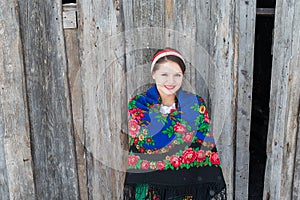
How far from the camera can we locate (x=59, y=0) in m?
2.77

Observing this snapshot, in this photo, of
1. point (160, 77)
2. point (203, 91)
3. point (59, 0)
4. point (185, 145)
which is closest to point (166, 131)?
point (185, 145)

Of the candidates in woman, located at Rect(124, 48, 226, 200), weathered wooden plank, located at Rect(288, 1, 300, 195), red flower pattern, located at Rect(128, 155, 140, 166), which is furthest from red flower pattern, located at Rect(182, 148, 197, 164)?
weathered wooden plank, located at Rect(288, 1, 300, 195)

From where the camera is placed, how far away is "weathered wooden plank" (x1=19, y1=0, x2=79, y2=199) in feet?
9.20

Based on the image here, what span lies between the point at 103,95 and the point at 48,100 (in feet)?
1.18

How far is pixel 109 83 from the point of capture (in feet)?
9.53

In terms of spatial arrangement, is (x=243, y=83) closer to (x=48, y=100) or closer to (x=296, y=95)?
(x=296, y=95)

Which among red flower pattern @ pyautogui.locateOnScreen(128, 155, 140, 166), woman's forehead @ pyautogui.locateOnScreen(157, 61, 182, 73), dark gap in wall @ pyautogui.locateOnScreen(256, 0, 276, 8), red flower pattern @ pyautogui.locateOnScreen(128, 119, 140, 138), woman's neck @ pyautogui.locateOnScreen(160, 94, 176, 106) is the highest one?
dark gap in wall @ pyautogui.locateOnScreen(256, 0, 276, 8)

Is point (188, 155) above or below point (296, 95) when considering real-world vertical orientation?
below

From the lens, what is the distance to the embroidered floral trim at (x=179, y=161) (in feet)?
8.46

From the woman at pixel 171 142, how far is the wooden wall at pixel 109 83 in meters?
0.32

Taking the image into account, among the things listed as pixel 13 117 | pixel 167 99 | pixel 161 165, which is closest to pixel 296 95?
pixel 167 99

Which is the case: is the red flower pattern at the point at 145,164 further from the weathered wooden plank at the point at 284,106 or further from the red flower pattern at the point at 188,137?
the weathered wooden plank at the point at 284,106

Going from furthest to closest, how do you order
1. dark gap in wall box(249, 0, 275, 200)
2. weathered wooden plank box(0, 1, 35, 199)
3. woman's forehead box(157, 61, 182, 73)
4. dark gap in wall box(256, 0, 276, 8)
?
dark gap in wall box(249, 0, 275, 200) < dark gap in wall box(256, 0, 276, 8) < weathered wooden plank box(0, 1, 35, 199) < woman's forehead box(157, 61, 182, 73)

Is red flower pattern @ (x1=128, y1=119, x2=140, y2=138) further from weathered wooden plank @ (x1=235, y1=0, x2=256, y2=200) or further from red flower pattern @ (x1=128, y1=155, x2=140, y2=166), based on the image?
weathered wooden plank @ (x1=235, y1=0, x2=256, y2=200)
